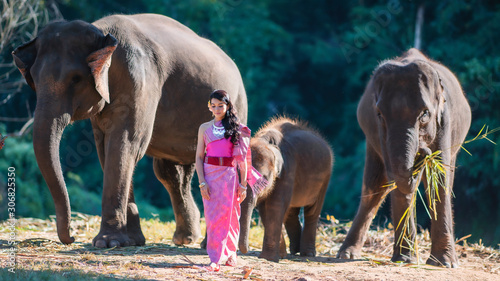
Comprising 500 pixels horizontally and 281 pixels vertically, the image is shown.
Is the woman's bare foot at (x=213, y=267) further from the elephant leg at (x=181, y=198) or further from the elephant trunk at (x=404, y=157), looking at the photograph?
the elephant leg at (x=181, y=198)

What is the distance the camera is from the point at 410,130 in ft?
17.2

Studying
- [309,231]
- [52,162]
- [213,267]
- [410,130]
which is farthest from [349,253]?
[52,162]

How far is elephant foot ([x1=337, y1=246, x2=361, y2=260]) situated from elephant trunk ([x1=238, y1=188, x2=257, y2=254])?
1.57 metres

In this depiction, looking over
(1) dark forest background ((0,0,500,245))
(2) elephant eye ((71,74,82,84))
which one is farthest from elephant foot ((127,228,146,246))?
(1) dark forest background ((0,0,500,245))

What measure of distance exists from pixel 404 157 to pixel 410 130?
0.75ft

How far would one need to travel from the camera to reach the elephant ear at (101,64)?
5188 mm

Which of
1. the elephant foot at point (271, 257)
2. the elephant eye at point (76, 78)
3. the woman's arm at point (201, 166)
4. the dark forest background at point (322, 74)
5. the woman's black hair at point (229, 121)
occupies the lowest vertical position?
the elephant foot at point (271, 257)

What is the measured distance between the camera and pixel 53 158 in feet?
16.5

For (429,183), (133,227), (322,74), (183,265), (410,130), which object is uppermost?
(322,74)

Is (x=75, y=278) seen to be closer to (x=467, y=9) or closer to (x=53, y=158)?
(x=53, y=158)

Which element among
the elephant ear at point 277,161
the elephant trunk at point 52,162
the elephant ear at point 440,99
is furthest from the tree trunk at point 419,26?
the elephant trunk at point 52,162

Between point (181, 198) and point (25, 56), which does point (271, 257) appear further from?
point (25, 56)

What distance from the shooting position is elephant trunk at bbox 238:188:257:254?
4.98m

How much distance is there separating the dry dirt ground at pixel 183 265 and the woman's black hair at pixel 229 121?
0.94 m
